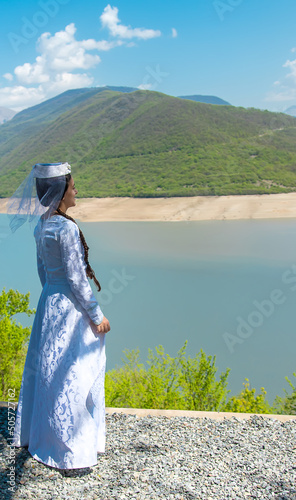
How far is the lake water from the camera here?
875cm

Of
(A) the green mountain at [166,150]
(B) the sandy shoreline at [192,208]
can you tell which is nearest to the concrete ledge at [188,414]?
(B) the sandy shoreline at [192,208]

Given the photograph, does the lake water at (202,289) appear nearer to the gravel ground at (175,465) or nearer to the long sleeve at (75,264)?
the gravel ground at (175,465)

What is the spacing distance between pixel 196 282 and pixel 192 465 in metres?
12.3

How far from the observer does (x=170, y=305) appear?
1193cm

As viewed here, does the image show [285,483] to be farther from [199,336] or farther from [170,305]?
[170,305]

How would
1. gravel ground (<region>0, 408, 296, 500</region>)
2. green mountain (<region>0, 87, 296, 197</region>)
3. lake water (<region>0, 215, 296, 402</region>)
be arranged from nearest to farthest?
gravel ground (<region>0, 408, 296, 500</region>) < lake water (<region>0, 215, 296, 402</region>) < green mountain (<region>0, 87, 296, 197</region>)

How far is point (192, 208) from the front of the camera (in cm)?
2894

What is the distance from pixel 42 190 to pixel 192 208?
27160mm

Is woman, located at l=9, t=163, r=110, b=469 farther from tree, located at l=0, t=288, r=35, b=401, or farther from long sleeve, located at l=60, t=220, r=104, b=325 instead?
tree, located at l=0, t=288, r=35, b=401

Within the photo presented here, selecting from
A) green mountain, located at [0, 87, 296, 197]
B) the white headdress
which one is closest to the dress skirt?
the white headdress

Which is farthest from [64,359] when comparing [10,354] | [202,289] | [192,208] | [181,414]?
[192,208]

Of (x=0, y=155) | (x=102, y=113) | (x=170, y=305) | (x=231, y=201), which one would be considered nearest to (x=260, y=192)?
(x=231, y=201)

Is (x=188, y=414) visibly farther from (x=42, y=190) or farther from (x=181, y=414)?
(x=42, y=190)

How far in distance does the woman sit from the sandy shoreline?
83.6 ft
